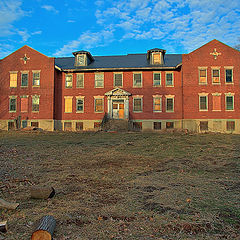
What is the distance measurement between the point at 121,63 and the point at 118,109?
6.21 meters

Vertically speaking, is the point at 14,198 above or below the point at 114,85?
below

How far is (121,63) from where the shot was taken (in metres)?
29.2

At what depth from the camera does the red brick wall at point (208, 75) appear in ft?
85.1

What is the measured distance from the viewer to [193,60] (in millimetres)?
26188

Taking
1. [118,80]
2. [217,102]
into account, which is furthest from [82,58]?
[217,102]

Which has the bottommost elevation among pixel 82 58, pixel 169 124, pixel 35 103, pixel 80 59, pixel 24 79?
pixel 169 124

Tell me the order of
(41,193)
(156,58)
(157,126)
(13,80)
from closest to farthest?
1. (41,193)
2. (157,126)
3. (156,58)
4. (13,80)

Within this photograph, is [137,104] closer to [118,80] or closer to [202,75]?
[118,80]

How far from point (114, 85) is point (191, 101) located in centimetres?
928

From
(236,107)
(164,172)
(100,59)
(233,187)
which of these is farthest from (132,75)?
(233,187)

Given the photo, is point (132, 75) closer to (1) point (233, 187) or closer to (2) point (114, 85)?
(2) point (114, 85)

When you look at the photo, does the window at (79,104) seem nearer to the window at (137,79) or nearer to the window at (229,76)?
the window at (137,79)

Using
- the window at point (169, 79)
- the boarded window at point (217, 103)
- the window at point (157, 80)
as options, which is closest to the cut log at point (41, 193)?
the window at point (157, 80)

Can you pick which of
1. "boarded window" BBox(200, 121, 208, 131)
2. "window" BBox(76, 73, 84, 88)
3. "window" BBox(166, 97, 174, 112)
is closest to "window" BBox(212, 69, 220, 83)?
"boarded window" BBox(200, 121, 208, 131)
